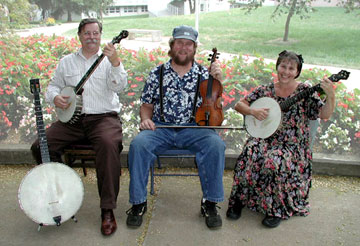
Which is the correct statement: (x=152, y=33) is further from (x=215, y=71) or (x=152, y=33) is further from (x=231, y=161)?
(x=231, y=161)

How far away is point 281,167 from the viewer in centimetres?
244

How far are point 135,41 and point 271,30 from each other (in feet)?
4.73

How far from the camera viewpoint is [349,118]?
332 centimetres

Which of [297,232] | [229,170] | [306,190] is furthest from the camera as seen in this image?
[229,170]

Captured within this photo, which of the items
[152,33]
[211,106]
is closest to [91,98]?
[211,106]

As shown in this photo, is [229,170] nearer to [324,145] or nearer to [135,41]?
[324,145]

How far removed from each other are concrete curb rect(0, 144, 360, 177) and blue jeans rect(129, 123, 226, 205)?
35.9 inches

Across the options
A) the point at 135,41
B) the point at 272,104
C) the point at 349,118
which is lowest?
the point at 349,118

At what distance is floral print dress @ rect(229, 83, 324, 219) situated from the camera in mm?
2467

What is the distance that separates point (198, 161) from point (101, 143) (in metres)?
0.74

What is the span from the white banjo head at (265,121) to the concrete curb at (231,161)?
2.75ft

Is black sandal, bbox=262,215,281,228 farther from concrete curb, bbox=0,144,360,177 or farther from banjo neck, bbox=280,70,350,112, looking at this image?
concrete curb, bbox=0,144,360,177

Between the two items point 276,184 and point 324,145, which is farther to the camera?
point 324,145

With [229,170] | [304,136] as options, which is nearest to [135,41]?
[229,170]
